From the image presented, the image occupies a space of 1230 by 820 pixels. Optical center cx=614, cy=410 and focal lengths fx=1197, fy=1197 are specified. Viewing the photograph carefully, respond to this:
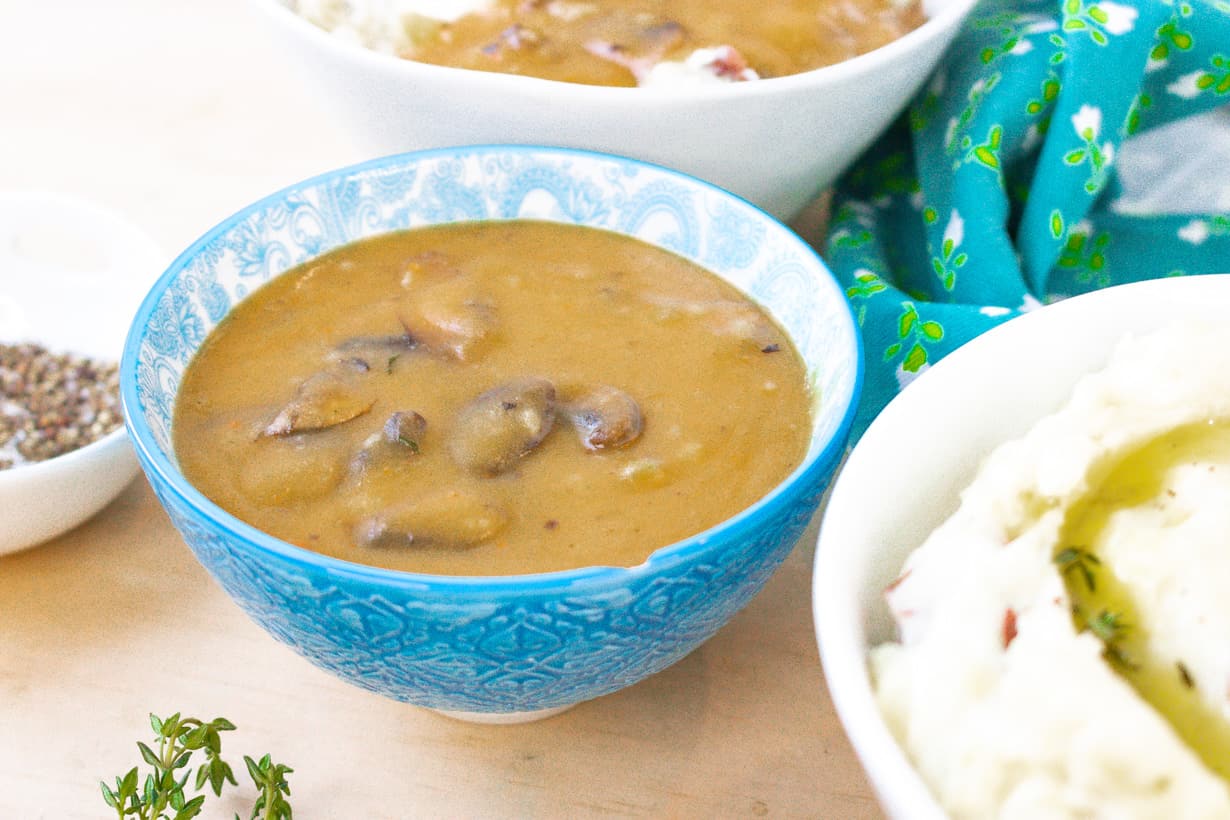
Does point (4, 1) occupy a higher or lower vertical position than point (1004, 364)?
lower

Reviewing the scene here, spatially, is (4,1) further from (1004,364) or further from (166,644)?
(1004,364)

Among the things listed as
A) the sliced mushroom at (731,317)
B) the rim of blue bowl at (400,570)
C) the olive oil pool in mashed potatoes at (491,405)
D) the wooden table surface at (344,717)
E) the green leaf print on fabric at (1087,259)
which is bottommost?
the wooden table surface at (344,717)

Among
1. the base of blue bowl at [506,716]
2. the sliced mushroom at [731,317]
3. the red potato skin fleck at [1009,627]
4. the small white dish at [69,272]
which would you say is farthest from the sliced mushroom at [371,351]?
the red potato skin fleck at [1009,627]

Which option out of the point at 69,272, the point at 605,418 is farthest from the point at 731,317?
the point at 69,272

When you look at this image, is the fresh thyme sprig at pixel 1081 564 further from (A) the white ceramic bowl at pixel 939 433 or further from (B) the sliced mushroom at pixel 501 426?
(B) the sliced mushroom at pixel 501 426

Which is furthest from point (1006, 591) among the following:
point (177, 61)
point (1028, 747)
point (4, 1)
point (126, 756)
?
point (4, 1)

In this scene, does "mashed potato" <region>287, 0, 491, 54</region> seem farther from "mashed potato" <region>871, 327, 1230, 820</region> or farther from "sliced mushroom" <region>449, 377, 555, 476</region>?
"mashed potato" <region>871, 327, 1230, 820</region>
